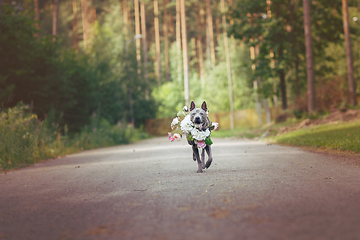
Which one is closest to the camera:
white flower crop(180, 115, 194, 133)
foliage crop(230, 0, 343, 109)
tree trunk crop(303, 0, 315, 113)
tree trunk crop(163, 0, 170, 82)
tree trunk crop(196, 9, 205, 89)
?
white flower crop(180, 115, 194, 133)

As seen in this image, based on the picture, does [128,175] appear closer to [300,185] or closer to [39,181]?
[39,181]

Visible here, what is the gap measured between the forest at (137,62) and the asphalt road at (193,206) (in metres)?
9.95

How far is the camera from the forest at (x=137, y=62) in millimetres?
22031

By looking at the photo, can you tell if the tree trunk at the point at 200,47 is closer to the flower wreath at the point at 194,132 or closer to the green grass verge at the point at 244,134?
the green grass verge at the point at 244,134

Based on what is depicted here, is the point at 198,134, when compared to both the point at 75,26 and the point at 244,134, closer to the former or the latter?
the point at 244,134

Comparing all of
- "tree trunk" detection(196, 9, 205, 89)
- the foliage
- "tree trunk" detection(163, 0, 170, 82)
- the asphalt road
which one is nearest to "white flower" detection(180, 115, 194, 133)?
the asphalt road

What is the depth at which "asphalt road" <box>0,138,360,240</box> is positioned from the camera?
15.3 ft

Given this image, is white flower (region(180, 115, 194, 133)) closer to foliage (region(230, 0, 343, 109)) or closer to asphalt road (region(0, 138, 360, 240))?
asphalt road (region(0, 138, 360, 240))

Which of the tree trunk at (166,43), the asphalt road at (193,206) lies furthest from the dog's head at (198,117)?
the tree trunk at (166,43)

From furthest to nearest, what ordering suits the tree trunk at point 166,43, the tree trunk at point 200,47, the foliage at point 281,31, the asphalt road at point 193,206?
the tree trunk at point 200,47 → the tree trunk at point 166,43 → the foliage at point 281,31 → the asphalt road at point 193,206

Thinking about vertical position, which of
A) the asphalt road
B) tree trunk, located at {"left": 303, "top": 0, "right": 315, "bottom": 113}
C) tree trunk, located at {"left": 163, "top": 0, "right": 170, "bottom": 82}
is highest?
tree trunk, located at {"left": 163, "top": 0, "right": 170, "bottom": 82}

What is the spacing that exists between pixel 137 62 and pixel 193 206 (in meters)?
47.0

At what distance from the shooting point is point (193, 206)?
5.93m

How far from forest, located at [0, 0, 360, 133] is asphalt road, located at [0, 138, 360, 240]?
9.95 metres
